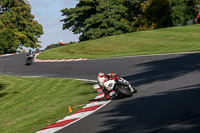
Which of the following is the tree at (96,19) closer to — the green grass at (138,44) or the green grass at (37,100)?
the green grass at (138,44)

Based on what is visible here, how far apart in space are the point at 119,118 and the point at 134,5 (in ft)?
213

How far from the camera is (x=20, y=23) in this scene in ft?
228

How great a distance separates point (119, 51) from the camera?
37.0m

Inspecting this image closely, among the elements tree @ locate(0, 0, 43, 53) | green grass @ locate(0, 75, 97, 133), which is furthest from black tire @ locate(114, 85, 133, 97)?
tree @ locate(0, 0, 43, 53)

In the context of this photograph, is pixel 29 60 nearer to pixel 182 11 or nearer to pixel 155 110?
pixel 155 110

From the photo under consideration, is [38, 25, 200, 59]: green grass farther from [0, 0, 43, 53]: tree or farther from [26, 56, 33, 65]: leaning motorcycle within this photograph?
[0, 0, 43, 53]: tree

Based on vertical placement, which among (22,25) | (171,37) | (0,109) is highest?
(22,25)

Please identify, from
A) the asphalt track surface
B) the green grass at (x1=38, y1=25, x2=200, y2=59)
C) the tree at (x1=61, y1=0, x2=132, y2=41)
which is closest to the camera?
the asphalt track surface

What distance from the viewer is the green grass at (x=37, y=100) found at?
442 inches

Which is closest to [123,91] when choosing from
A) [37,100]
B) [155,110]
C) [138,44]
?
[155,110]

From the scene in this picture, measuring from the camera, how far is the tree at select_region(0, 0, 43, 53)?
220 ft

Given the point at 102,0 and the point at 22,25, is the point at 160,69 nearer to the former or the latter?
the point at 102,0

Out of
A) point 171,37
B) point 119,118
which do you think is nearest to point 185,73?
point 119,118

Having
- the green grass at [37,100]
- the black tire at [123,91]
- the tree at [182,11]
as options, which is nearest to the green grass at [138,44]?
the green grass at [37,100]
